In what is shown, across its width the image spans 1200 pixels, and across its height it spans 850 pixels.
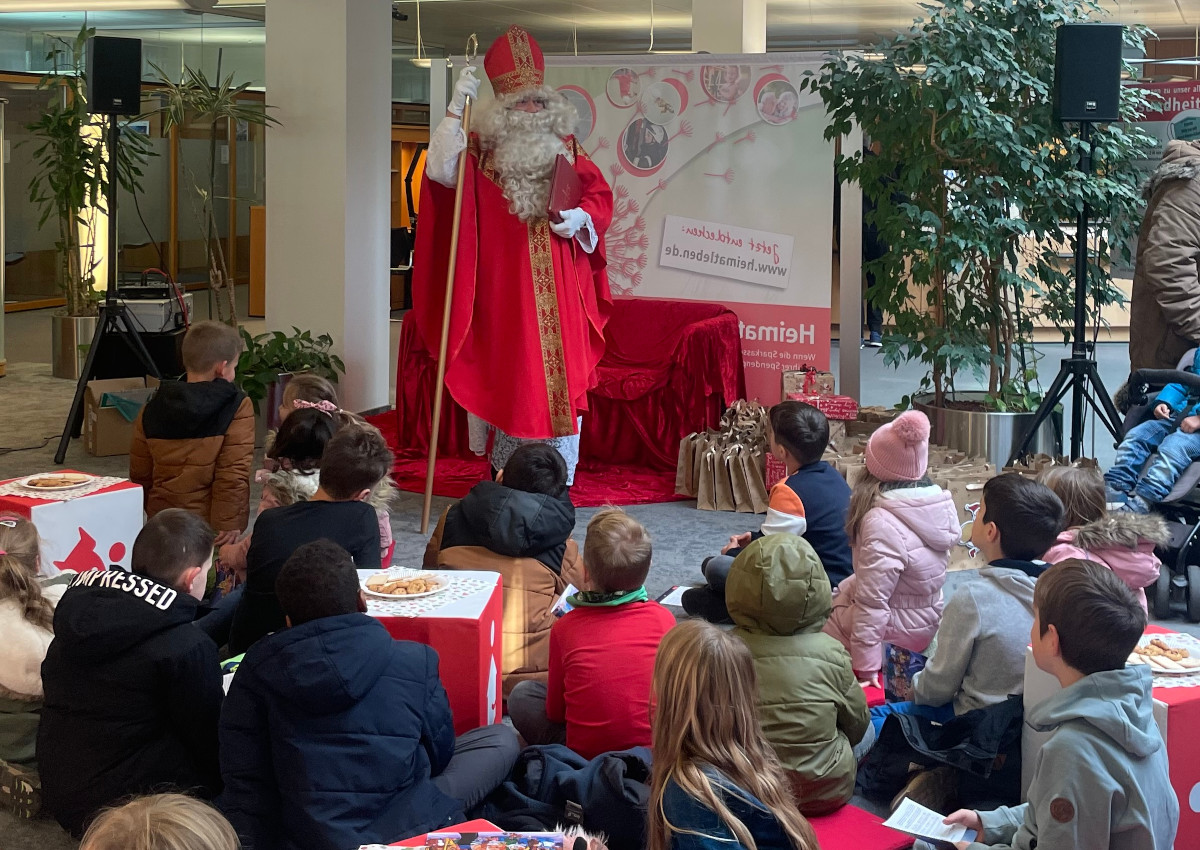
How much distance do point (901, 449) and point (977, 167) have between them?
2715 mm

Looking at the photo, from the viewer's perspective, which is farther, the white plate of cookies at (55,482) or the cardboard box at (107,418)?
the cardboard box at (107,418)

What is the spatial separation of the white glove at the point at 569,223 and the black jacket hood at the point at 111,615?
3.05 metres

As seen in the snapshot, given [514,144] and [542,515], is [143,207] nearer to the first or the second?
[514,144]

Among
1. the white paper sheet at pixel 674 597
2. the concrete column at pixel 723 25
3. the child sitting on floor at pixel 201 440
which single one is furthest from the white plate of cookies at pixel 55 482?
the concrete column at pixel 723 25

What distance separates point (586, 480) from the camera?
237 inches

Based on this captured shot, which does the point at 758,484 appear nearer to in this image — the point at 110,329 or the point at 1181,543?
the point at 1181,543

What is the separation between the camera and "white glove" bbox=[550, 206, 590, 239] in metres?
5.31

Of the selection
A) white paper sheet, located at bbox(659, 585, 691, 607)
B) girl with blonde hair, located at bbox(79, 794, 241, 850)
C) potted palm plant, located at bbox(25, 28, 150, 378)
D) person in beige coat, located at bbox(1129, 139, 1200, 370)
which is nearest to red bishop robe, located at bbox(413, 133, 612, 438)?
white paper sheet, located at bbox(659, 585, 691, 607)

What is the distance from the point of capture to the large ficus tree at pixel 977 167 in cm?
545

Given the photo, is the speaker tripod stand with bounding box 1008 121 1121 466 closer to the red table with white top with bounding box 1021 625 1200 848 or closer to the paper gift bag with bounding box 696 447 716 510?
the paper gift bag with bounding box 696 447 716 510

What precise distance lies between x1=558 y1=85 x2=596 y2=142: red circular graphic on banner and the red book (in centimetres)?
130

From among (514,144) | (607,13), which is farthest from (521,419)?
(607,13)

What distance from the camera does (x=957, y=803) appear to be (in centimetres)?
281

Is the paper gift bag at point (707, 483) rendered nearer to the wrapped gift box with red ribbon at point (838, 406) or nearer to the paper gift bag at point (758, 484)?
the paper gift bag at point (758, 484)
